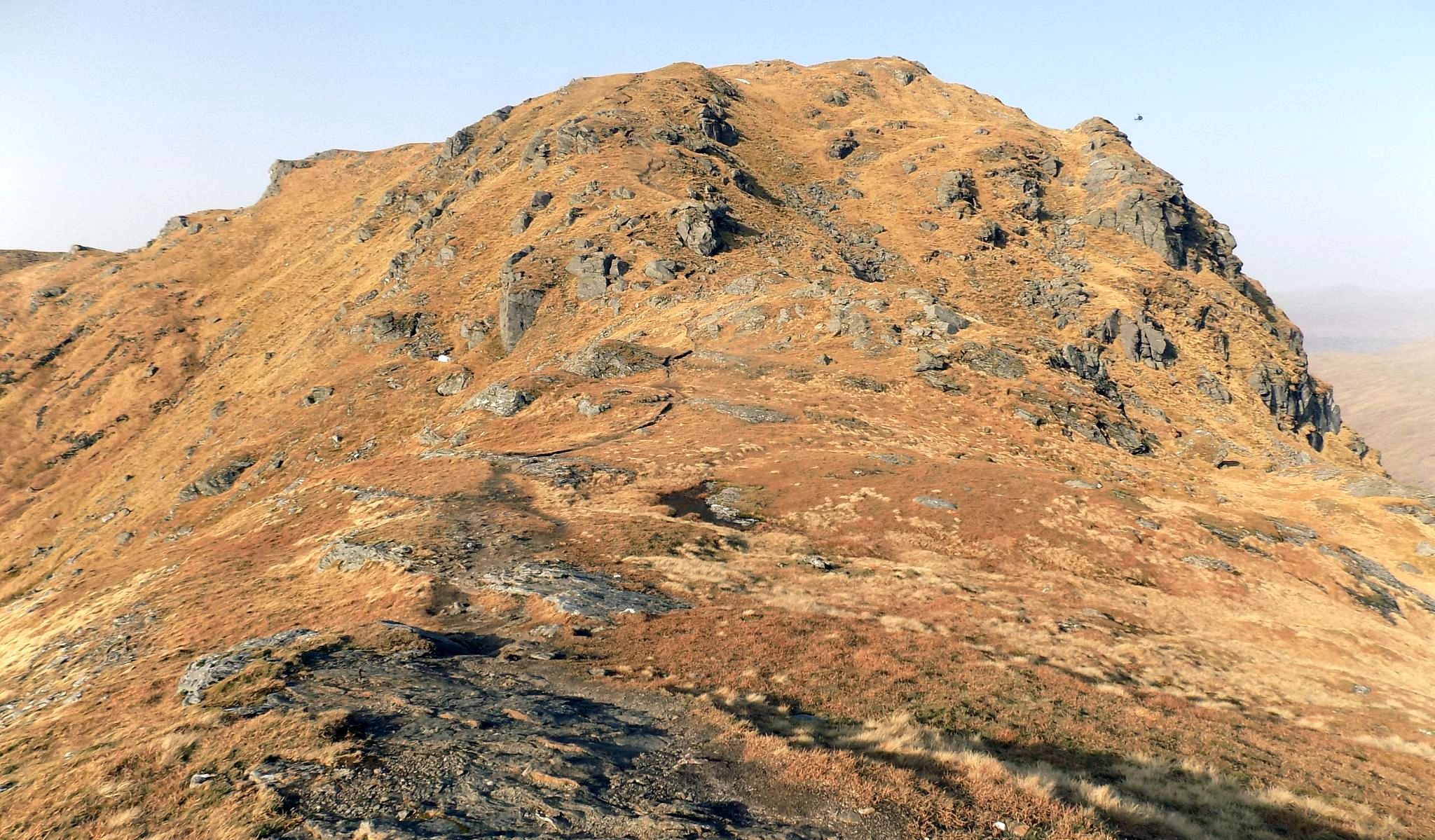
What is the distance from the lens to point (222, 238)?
143 metres

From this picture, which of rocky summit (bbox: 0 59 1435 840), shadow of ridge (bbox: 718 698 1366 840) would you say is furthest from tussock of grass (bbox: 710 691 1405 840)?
rocky summit (bbox: 0 59 1435 840)

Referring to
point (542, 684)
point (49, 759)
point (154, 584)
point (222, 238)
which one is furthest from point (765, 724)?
point (222, 238)

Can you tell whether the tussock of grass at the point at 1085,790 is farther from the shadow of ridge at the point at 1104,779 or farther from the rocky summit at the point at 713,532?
the rocky summit at the point at 713,532

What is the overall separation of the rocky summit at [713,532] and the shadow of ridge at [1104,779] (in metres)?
0.16

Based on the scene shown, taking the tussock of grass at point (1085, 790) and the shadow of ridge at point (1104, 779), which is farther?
the shadow of ridge at point (1104, 779)

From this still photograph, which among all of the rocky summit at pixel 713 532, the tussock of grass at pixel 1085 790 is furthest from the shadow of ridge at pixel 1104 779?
the rocky summit at pixel 713 532

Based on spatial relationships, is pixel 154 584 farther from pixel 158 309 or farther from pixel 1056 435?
pixel 158 309

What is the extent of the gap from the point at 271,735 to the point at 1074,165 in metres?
146

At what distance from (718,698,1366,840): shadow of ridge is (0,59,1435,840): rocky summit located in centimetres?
16

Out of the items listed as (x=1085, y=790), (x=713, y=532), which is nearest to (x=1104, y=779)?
(x=1085, y=790)

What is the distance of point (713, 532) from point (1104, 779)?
22.4m

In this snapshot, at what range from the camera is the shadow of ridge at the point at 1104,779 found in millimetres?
13055

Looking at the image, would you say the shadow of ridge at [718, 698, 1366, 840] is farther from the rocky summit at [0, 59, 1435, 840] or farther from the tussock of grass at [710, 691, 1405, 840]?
the rocky summit at [0, 59, 1435, 840]

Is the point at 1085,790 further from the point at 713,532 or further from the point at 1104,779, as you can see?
the point at 713,532
